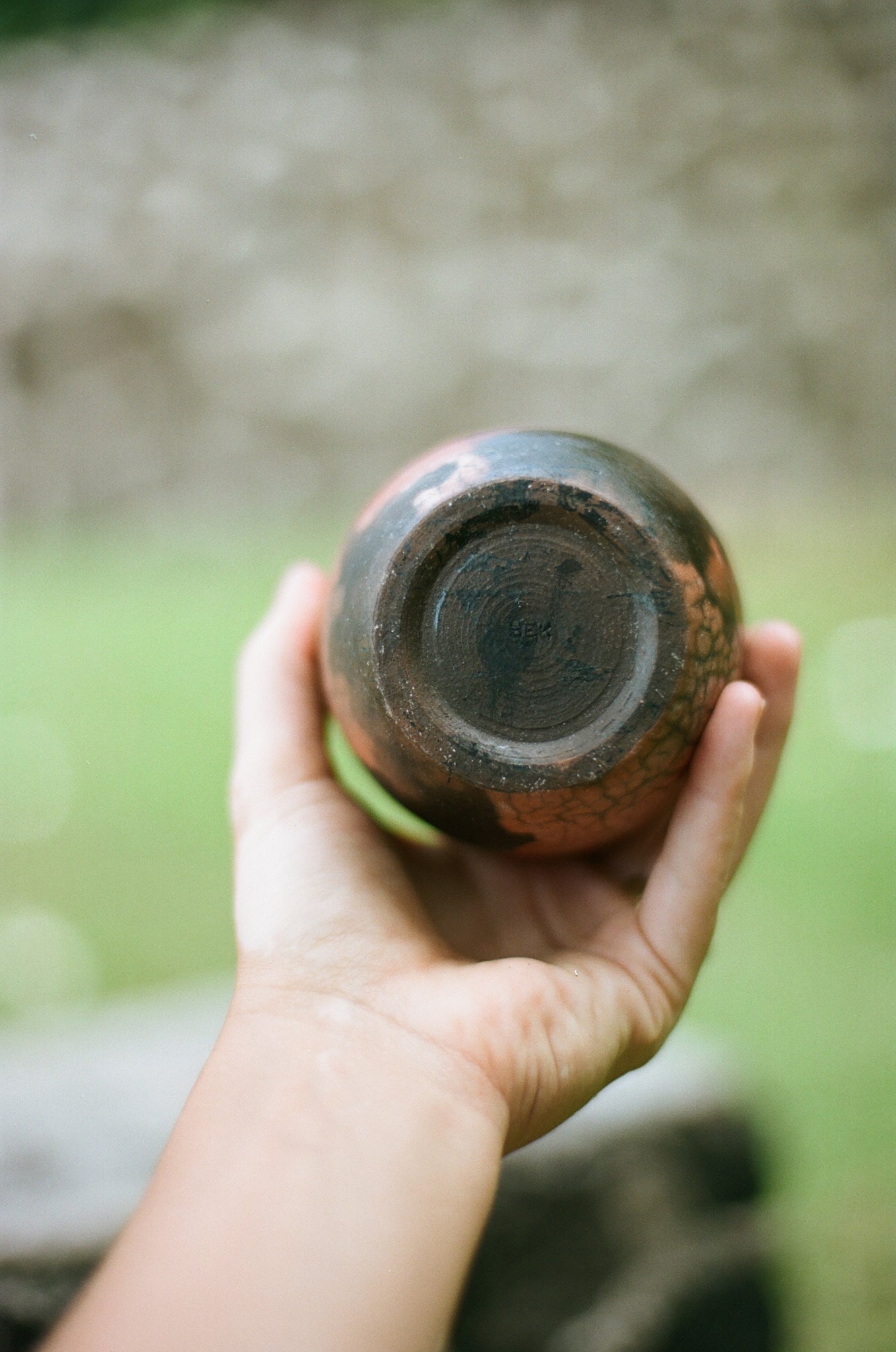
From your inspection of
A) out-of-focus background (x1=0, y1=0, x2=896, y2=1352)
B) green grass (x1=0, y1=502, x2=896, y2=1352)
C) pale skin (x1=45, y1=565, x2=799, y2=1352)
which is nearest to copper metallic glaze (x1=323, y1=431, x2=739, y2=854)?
pale skin (x1=45, y1=565, x2=799, y2=1352)

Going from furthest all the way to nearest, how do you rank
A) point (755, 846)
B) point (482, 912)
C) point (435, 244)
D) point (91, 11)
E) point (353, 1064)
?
point (91, 11)
point (435, 244)
point (755, 846)
point (482, 912)
point (353, 1064)

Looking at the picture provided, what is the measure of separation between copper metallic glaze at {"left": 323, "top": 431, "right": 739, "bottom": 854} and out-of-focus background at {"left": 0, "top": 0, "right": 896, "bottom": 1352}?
2384mm

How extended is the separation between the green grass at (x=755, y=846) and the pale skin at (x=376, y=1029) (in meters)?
1.11

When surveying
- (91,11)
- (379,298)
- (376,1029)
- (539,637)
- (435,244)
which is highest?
(91,11)

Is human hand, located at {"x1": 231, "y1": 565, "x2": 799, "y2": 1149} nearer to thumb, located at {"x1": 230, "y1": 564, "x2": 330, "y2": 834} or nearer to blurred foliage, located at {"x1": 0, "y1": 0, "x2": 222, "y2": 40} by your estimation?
thumb, located at {"x1": 230, "y1": 564, "x2": 330, "y2": 834}

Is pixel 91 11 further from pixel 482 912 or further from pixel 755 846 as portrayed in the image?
pixel 482 912

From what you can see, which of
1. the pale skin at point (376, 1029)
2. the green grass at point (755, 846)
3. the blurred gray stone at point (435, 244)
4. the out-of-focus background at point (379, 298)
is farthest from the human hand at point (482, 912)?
the blurred gray stone at point (435, 244)

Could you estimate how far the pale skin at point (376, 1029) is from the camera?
974 millimetres

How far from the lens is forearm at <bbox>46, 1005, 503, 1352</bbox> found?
0.95 meters

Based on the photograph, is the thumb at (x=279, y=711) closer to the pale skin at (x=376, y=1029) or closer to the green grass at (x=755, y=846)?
the pale skin at (x=376, y=1029)

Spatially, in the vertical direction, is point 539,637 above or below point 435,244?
below

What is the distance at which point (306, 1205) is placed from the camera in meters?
1.01

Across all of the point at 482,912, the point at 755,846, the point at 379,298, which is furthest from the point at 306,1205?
the point at 379,298

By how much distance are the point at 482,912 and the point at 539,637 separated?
513 mm
